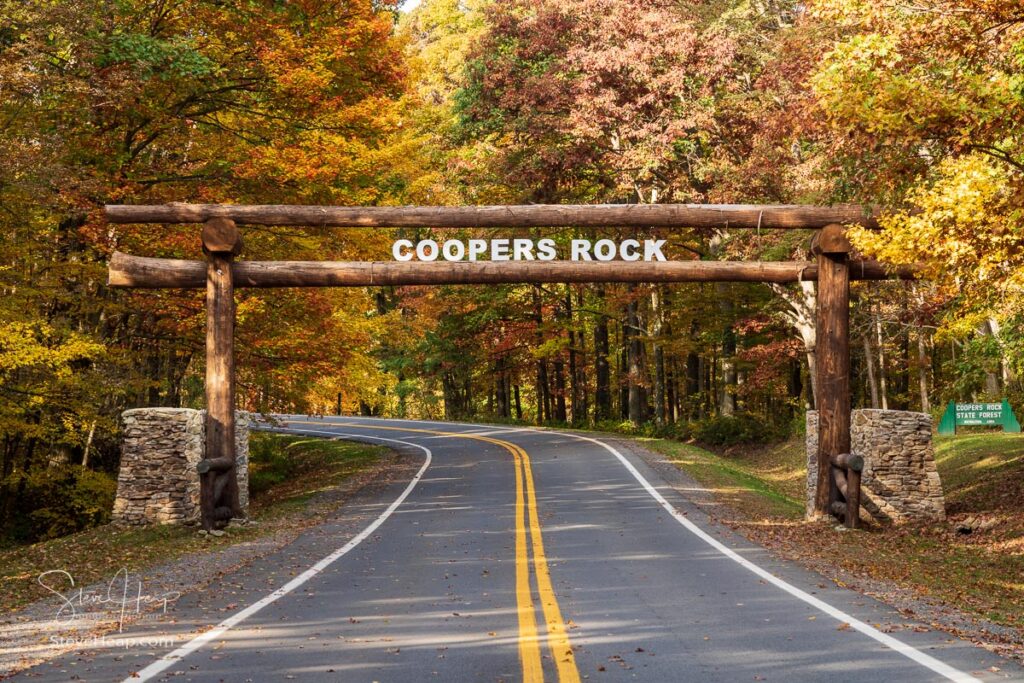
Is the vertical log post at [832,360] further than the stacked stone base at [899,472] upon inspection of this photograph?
No

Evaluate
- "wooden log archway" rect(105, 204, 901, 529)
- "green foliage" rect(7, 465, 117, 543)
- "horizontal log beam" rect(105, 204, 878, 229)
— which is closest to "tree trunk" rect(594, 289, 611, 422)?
"green foliage" rect(7, 465, 117, 543)

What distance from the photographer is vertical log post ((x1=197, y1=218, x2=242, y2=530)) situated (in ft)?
58.6

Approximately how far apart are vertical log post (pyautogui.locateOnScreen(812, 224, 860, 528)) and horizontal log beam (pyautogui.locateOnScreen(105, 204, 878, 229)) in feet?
1.76

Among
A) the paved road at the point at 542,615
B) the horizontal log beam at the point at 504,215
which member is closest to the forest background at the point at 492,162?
the horizontal log beam at the point at 504,215

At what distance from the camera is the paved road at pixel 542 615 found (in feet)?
24.5

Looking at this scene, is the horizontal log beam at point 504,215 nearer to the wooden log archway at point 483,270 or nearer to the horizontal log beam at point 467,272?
the wooden log archway at point 483,270

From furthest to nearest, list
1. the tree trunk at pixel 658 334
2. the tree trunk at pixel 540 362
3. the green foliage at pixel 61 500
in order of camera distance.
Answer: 1. the tree trunk at pixel 540 362
2. the tree trunk at pixel 658 334
3. the green foliage at pixel 61 500

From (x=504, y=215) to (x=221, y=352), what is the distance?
18.6ft

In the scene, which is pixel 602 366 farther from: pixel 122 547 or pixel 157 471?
pixel 122 547

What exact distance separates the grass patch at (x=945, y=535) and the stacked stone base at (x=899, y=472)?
474 millimetres

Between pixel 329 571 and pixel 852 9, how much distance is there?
9817 mm

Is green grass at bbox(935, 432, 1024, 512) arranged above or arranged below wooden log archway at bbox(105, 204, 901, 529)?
below

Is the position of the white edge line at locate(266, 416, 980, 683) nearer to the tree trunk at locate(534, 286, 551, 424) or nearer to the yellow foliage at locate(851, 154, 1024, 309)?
the yellow foliage at locate(851, 154, 1024, 309)

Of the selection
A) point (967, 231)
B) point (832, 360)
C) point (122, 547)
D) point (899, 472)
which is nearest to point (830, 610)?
point (967, 231)
